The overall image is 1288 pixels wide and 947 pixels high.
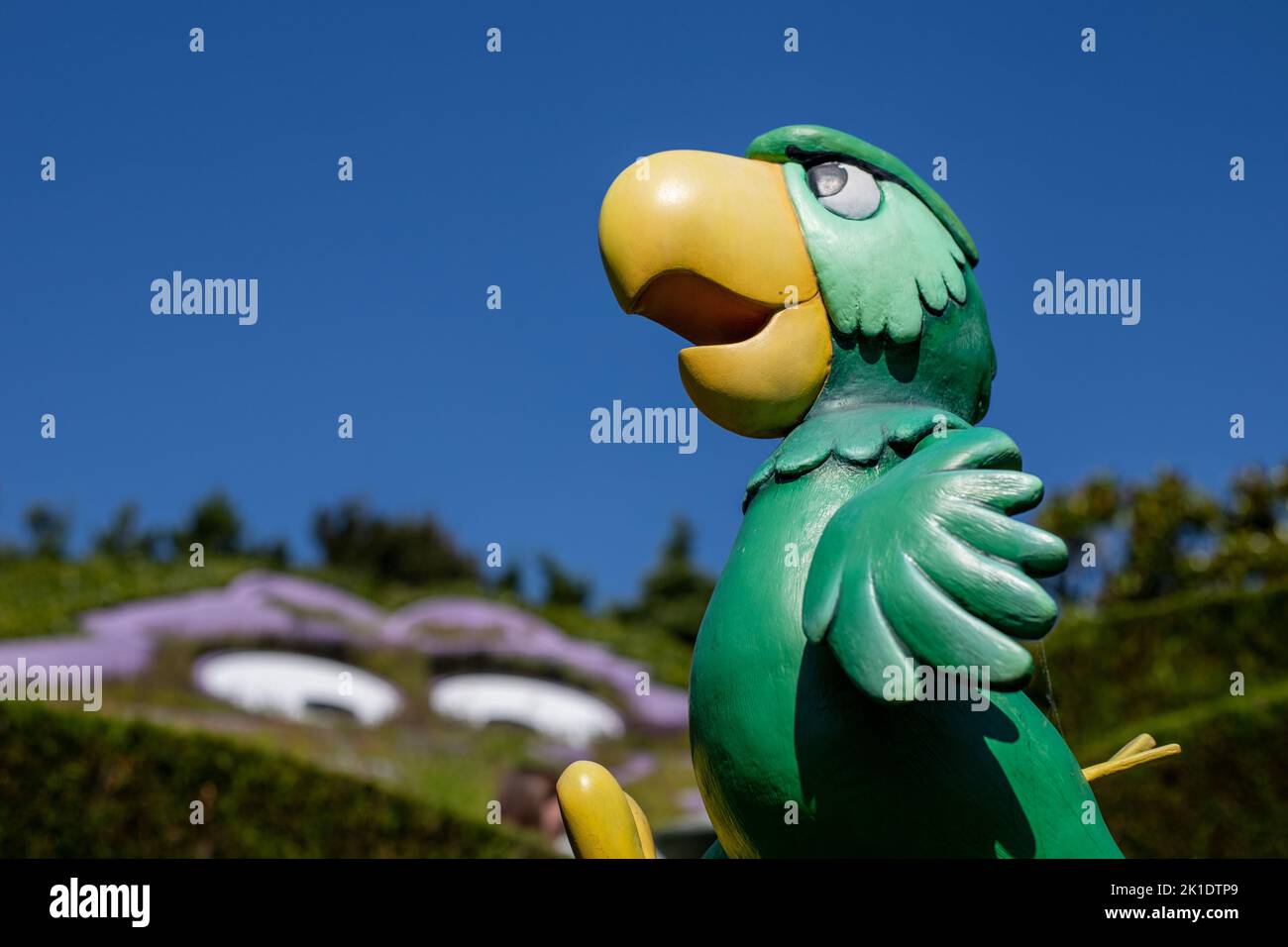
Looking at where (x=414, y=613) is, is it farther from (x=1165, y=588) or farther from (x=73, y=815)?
(x=1165, y=588)

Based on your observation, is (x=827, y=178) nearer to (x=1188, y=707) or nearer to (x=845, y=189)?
(x=845, y=189)

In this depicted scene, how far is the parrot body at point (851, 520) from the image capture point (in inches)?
84.2

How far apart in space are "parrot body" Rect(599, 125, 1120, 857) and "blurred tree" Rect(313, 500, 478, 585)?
1704cm

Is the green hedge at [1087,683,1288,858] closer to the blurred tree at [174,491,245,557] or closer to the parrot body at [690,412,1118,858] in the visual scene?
the parrot body at [690,412,1118,858]

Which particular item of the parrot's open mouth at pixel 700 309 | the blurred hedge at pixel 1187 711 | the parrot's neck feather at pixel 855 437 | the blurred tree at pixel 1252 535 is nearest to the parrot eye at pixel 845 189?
the parrot's open mouth at pixel 700 309

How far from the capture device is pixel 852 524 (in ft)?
7.39

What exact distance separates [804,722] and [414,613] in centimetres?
990

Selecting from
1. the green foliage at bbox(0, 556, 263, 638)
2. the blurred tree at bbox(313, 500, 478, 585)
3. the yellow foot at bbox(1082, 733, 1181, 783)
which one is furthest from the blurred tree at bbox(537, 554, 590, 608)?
the yellow foot at bbox(1082, 733, 1181, 783)

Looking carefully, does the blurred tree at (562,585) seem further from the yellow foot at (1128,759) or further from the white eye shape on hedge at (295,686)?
the yellow foot at (1128,759)

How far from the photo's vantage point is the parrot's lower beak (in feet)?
8.72

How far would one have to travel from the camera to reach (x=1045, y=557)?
212cm

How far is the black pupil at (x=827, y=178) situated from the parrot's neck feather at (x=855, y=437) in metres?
0.48

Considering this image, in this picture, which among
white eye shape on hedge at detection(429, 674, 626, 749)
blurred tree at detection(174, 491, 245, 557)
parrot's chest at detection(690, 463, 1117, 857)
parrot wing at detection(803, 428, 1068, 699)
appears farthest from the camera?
blurred tree at detection(174, 491, 245, 557)
